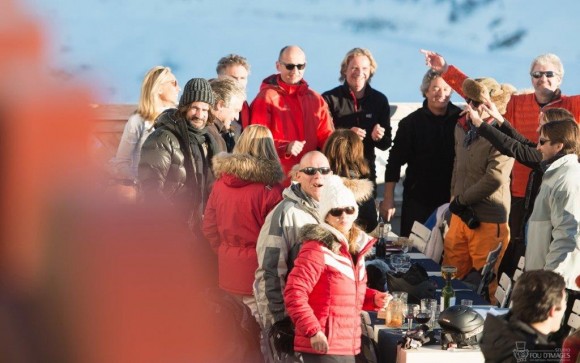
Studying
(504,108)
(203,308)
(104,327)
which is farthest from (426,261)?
(104,327)

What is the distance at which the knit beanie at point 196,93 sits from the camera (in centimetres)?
617

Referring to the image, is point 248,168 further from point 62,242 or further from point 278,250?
point 62,242

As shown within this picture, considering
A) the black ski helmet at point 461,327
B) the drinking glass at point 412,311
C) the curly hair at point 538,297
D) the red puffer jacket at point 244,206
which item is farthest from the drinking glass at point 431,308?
the curly hair at point 538,297

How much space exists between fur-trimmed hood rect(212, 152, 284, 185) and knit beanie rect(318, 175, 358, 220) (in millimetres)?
1162

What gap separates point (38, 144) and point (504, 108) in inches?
283

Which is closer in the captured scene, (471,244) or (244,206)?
(244,206)

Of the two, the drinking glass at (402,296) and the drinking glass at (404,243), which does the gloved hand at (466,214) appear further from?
the drinking glass at (402,296)

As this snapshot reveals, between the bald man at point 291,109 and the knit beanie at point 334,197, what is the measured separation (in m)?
3.34

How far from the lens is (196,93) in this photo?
6234mm

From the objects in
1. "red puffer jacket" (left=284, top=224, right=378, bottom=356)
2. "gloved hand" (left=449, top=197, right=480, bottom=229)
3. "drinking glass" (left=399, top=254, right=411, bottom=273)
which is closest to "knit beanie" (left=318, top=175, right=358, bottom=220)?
"red puffer jacket" (left=284, top=224, right=378, bottom=356)

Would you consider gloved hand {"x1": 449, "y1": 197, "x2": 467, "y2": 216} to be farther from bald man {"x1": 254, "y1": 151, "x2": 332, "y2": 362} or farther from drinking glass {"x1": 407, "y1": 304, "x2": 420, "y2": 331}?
drinking glass {"x1": 407, "y1": 304, "x2": 420, "y2": 331}

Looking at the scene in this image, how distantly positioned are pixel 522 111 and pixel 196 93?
11.8 ft

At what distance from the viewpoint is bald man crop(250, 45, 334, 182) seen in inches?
328

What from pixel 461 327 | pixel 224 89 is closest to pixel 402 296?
pixel 461 327
